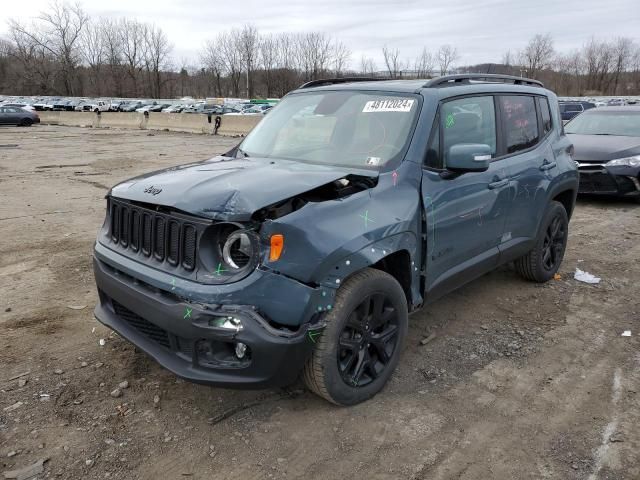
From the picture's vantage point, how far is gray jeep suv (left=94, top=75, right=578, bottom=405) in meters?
2.67

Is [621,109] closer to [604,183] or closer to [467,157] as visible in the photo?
[604,183]

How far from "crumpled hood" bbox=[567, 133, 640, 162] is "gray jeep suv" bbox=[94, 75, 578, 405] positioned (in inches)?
212

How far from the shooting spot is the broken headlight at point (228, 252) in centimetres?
267

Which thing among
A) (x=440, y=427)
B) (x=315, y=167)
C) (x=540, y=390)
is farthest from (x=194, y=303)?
(x=540, y=390)

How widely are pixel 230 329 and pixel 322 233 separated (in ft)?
2.24

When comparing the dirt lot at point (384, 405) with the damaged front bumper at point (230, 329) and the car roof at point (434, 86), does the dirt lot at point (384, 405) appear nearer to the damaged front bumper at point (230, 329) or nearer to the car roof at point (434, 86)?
the damaged front bumper at point (230, 329)

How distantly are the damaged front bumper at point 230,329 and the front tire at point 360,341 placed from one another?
0.47 ft

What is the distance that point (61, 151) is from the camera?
18.8m

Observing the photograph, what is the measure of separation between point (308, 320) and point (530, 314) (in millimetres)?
2759

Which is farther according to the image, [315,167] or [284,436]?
[315,167]

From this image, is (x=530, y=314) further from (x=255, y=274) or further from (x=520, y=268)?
(x=255, y=274)

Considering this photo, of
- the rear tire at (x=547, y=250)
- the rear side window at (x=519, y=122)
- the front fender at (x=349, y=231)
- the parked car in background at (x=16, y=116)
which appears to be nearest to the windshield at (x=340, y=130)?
the front fender at (x=349, y=231)

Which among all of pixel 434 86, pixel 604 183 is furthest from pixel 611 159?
pixel 434 86

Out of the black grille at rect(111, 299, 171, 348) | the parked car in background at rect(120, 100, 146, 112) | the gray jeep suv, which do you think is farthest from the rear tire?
the parked car in background at rect(120, 100, 146, 112)
